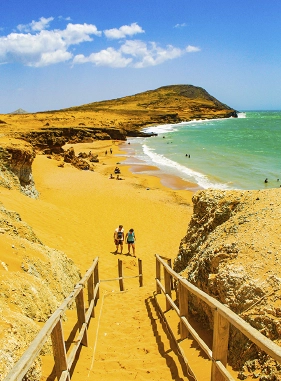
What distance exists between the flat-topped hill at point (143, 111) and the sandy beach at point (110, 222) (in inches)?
1762

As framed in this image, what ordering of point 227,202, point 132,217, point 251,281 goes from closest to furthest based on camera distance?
point 251,281, point 227,202, point 132,217

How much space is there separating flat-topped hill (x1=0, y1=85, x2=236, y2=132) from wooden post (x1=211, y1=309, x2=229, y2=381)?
2542 inches

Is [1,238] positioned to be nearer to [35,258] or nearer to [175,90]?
[35,258]

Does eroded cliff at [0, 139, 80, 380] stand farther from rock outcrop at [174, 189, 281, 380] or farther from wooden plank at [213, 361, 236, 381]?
rock outcrop at [174, 189, 281, 380]

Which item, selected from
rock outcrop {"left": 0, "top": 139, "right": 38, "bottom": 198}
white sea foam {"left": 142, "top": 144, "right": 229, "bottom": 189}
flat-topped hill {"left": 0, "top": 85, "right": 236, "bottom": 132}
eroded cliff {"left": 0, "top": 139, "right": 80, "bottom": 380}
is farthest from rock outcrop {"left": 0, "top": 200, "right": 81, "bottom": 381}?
flat-topped hill {"left": 0, "top": 85, "right": 236, "bottom": 132}

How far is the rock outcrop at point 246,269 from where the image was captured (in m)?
3.53

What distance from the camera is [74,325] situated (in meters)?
5.34

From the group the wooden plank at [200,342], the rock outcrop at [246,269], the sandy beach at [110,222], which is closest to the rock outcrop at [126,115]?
the sandy beach at [110,222]

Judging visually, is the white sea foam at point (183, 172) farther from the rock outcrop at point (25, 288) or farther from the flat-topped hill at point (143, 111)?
the flat-topped hill at point (143, 111)

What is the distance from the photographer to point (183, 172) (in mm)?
30359

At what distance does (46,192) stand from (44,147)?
1682 centimetres

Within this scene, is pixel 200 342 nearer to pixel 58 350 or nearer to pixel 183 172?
pixel 58 350

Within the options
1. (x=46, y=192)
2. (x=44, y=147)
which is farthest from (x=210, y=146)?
(x=46, y=192)

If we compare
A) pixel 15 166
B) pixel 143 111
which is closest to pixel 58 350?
pixel 15 166
